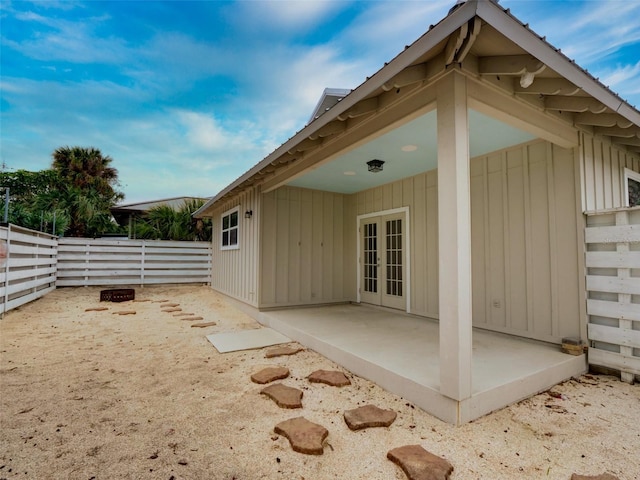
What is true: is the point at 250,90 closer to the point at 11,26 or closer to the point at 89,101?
the point at 11,26

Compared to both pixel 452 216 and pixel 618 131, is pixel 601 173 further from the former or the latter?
pixel 452 216

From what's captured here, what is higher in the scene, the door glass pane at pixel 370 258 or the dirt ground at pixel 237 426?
the door glass pane at pixel 370 258

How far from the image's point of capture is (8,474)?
1.62 meters

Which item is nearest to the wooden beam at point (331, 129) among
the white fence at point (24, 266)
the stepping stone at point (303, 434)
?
the stepping stone at point (303, 434)

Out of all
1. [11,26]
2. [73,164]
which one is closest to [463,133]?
[11,26]

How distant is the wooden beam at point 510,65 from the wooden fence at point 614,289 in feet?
6.42

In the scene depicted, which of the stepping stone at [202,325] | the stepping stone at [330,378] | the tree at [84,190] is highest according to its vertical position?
the tree at [84,190]

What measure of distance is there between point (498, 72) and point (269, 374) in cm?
325

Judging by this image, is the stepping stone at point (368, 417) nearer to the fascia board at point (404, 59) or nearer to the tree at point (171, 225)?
the fascia board at point (404, 59)

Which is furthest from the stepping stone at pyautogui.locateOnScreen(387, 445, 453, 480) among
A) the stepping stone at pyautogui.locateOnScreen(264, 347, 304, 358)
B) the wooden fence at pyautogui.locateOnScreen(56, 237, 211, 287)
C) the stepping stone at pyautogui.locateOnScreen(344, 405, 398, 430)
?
the wooden fence at pyautogui.locateOnScreen(56, 237, 211, 287)

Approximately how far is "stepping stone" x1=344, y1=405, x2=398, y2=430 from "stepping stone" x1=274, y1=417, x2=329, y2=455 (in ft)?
0.70

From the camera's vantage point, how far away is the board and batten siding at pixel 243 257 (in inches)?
237

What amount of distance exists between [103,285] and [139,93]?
293 inches

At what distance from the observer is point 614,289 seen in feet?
10.0
